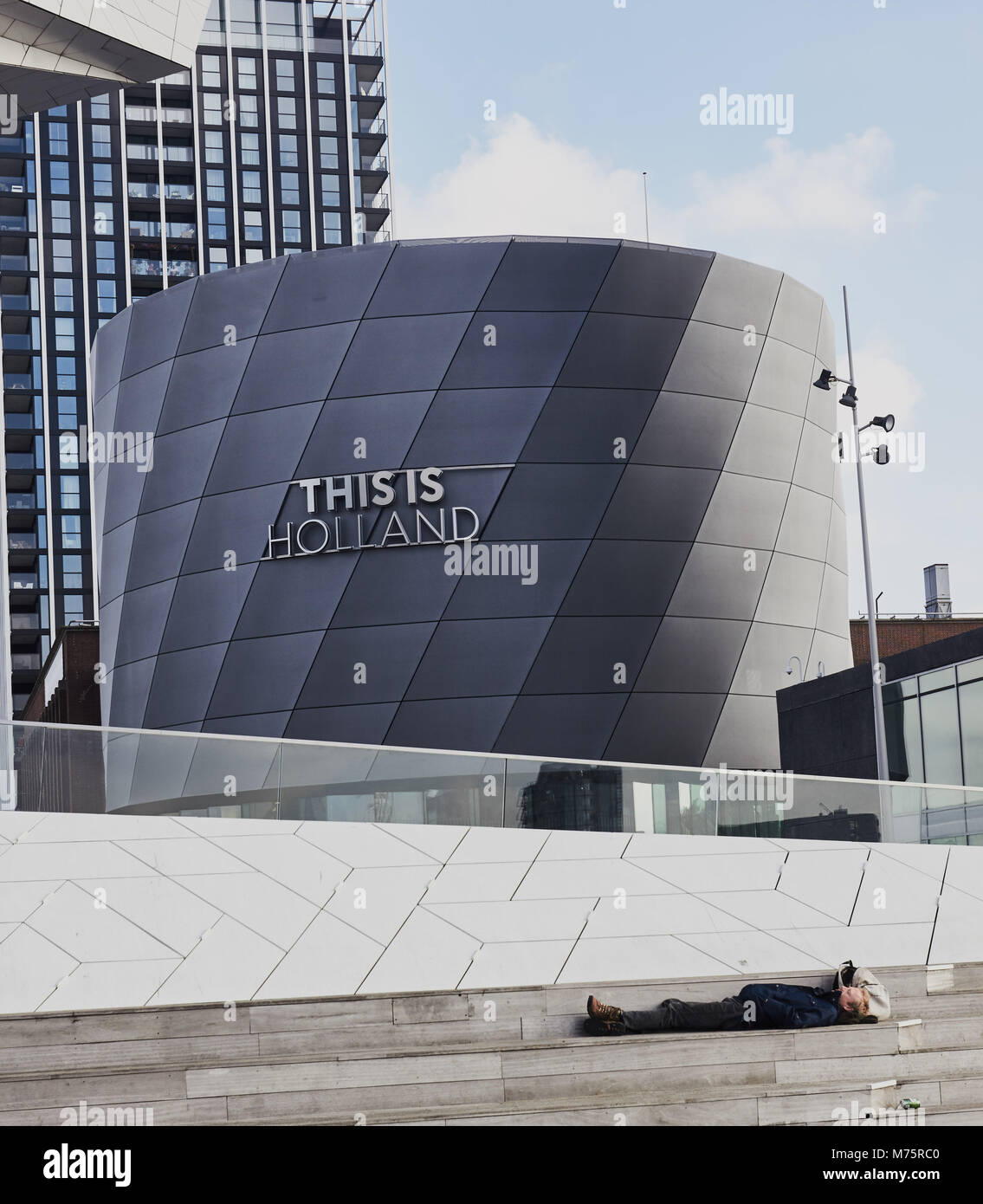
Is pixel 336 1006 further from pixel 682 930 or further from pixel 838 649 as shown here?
pixel 838 649

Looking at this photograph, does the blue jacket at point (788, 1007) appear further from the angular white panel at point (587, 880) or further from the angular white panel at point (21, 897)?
the angular white panel at point (21, 897)

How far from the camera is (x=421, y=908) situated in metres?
12.9

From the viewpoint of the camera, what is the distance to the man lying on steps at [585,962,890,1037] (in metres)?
10.5

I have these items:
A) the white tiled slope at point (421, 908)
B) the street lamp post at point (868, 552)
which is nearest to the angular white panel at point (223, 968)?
the white tiled slope at point (421, 908)

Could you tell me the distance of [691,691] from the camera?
28891 mm

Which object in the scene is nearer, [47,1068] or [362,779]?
[47,1068]

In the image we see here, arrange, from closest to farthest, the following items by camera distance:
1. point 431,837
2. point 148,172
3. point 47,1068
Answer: point 47,1068, point 431,837, point 148,172

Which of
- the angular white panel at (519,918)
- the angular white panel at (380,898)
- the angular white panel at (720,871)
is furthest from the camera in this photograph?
the angular white panel at (720,871)

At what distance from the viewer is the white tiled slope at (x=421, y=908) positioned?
11664 millimetres

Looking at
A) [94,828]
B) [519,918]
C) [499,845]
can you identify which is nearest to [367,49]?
[499,845]

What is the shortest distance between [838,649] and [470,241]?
514 inches

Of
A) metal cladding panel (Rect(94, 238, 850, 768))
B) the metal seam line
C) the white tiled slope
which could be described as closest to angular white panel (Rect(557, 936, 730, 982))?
the white tiled slope

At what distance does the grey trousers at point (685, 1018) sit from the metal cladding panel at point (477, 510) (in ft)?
55.8

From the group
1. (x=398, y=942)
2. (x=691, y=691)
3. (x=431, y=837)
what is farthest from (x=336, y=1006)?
(x=691, y=691)
